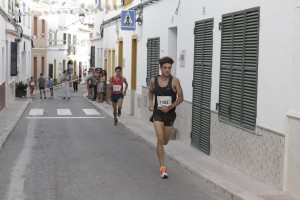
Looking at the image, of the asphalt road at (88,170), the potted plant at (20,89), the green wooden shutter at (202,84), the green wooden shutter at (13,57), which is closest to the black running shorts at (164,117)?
the asphalt road at (88,170)

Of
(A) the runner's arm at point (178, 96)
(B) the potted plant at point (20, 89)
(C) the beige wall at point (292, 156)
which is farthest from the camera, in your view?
(B) the potted plant at point (20, 89)

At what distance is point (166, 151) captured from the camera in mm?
11281

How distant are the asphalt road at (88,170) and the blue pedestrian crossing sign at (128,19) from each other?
462cm

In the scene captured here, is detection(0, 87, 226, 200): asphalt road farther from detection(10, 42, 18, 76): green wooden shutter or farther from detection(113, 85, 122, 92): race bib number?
detection(10, 42, 18, 76): green wooden shutter

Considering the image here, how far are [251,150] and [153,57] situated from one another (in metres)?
8.32

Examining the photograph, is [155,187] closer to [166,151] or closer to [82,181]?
[82,181]

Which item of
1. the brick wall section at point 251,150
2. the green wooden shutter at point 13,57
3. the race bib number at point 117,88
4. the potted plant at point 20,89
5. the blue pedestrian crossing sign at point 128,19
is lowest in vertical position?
the potted plant at point 20,89

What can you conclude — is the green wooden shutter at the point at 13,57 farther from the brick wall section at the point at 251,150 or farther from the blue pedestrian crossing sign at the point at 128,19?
the brick wall section at the point at 251,150

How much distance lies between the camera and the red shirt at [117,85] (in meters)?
16.8

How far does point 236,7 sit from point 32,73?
34371 mm

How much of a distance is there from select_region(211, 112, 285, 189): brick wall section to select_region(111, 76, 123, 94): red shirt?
6.75 metres

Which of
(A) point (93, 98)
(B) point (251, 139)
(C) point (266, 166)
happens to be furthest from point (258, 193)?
(A) point (93, 98)

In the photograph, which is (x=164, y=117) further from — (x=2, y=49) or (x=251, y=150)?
(x=2, y=49)

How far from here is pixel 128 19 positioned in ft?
62.4
